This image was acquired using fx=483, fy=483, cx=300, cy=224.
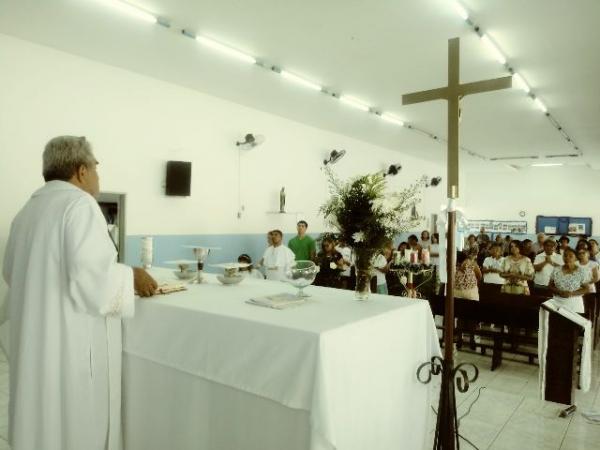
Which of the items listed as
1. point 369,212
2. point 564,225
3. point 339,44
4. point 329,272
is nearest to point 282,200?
point 329,272

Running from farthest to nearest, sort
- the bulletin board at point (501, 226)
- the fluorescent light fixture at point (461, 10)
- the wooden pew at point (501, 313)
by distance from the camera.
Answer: the bulletin board at point (501, 226)
the wooden pew at point (501, 313)
the fluorescent light fixture at point (461, 10)

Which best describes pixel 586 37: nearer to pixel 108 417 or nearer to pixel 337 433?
pixel 337 433

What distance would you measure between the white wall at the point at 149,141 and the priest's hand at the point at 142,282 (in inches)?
150

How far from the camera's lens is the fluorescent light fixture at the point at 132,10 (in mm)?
4719

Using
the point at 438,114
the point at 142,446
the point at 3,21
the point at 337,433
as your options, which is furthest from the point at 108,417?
the point at 438,114

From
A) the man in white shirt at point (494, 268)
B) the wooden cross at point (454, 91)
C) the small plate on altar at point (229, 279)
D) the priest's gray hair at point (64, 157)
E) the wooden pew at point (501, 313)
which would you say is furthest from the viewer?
the man in white shirt at point (494, 268)

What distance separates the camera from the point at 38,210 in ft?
7.40

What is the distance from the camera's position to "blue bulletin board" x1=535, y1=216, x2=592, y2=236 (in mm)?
15820

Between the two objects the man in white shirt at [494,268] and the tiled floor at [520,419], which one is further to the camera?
the man in white shirt at [494,268]

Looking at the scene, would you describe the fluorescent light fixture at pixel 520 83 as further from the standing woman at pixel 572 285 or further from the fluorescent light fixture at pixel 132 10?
the fluorescent light fixture at pixel 132 10

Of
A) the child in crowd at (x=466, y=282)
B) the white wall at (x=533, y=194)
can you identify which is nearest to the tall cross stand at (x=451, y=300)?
the child in crowd at (x=466, y=282)

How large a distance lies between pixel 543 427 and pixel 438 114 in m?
6.57

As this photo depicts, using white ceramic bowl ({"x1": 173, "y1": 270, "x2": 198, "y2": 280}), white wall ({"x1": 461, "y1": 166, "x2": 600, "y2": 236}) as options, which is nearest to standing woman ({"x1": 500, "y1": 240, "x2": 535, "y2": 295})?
white ceramic bowl ({"x1": 173, "y1": 270, "x2": 198, "y2": 280})

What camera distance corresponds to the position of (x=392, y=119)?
9.62 m
